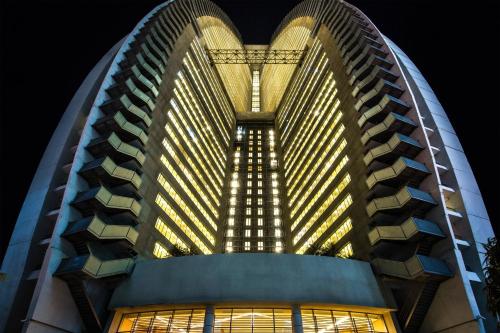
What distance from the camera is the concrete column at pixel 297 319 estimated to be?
1146 inches

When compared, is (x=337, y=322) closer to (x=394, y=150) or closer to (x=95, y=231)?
(x=394, y=150)

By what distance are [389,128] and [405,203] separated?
1136cm

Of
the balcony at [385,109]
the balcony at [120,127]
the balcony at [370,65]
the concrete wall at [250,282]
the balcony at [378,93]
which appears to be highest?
the balcony at [370,65]

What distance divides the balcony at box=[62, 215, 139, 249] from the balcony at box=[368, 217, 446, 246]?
2655cm

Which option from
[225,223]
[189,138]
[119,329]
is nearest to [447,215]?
[119,329]

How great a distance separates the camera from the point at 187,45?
73.9 metres

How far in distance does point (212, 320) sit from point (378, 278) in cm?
1731

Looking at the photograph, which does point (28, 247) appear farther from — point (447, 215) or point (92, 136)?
point (447, 215)

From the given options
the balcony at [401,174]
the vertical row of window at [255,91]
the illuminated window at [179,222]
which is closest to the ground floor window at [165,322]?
the illuminated window at [179,222]

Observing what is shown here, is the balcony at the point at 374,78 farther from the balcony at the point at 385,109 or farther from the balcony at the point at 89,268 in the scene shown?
the balcony at the point at 89,268

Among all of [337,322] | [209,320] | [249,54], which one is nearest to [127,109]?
[209,320]

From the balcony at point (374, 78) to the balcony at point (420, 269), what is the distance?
27867 millimetres

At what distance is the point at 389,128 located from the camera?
1703 inches

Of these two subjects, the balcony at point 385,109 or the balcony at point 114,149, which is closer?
the balcony at point 114,149
